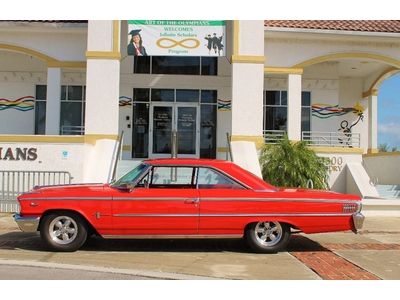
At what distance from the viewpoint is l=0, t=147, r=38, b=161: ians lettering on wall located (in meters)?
13.5

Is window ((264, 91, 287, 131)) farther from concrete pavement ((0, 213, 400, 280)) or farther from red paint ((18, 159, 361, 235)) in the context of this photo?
red paint ((18, 159, 361, 235))

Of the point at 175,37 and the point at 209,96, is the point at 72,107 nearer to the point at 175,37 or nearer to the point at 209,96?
the point at 209,96

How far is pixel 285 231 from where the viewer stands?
26.3ft

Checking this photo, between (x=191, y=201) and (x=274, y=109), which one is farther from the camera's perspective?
(x=274, y=109)

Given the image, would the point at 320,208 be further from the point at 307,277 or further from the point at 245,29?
the point at 245,29

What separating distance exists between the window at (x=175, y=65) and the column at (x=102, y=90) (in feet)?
12.3

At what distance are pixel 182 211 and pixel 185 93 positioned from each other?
37.1 feet

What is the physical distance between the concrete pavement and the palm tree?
4.05 m

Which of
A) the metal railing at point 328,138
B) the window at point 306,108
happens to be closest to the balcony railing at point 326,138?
the metal railing at point 328,138

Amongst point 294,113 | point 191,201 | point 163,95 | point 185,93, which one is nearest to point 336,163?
point 294,113

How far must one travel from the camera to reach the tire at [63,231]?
7.81 m

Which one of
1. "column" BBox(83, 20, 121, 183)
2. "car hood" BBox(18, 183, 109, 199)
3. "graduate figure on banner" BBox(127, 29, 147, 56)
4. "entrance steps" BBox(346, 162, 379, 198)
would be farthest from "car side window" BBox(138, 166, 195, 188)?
"entrance steps" BBox(346, 162, 379, 198)

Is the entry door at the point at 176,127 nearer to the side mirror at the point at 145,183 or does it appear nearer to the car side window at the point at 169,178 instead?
the car side window at the point at 169,178

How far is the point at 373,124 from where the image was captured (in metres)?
21.0
